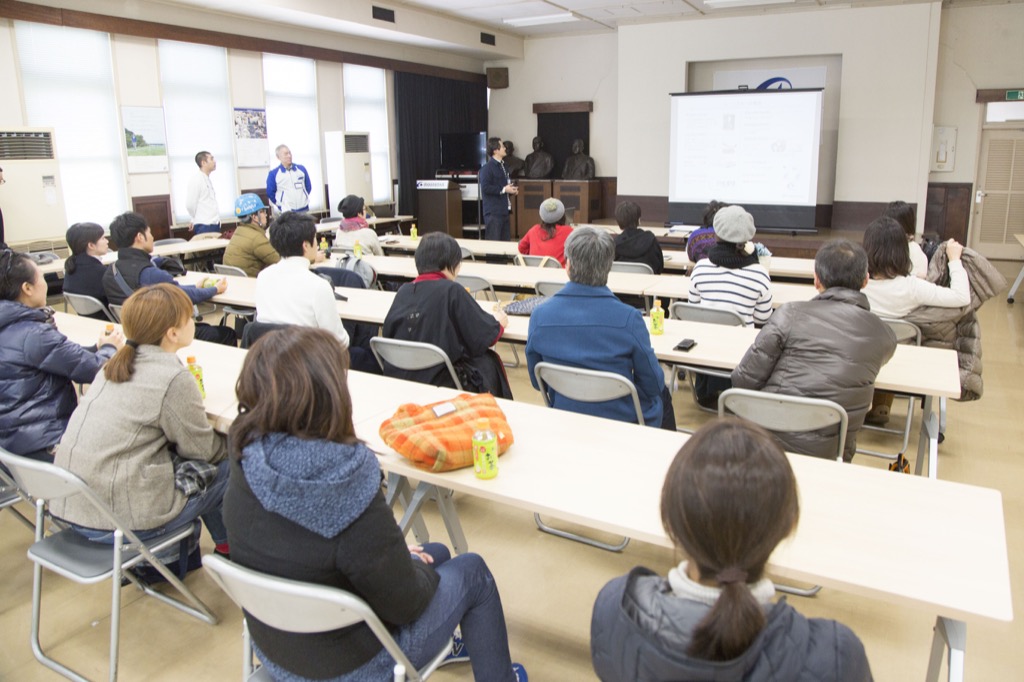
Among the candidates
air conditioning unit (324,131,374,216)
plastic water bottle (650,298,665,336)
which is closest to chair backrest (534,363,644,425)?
plastic water bottle (650,298,665,336)

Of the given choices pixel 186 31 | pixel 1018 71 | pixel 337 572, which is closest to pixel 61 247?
pixel 186 31

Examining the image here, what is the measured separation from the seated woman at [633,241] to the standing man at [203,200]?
14.8 ft

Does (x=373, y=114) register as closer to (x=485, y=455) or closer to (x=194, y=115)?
(x=194, y=115)

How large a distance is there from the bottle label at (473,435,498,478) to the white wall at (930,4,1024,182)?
31.5 ft

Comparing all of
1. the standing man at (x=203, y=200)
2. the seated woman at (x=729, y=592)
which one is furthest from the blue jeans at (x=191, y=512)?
the standing man at (x=203, y=200)

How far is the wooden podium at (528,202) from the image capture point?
10992mm

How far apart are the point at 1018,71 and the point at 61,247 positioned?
10474mm

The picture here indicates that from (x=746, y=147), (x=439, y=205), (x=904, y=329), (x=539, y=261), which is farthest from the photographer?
(x=439, y=205)

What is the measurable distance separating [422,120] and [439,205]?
4.34ft

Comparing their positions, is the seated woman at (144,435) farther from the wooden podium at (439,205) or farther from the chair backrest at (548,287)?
the wooden podium at (439,205)

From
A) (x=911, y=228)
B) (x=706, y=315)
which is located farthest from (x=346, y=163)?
(x=911, y=228)

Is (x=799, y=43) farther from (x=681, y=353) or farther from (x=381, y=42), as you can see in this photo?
(x=681, y=353)

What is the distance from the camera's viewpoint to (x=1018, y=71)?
348 inches

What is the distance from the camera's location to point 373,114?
10.2 meters
